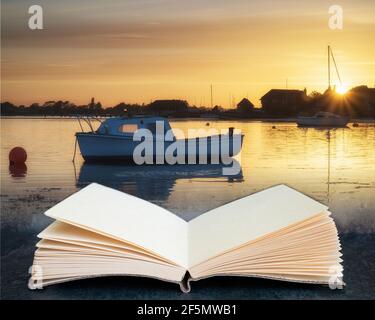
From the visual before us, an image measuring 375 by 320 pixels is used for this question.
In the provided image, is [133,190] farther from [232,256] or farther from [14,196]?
[232,256]

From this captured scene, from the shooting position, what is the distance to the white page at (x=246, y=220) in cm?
147

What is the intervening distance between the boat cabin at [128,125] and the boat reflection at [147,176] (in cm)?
140

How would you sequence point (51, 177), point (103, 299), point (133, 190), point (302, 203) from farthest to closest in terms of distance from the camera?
point (51, 177), point (133, 190), point (302, 203), point (103, 299)

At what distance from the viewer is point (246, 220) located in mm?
1638

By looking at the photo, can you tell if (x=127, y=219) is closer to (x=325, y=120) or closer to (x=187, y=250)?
(x=187, y=250)

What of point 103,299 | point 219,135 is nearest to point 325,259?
point 103,299

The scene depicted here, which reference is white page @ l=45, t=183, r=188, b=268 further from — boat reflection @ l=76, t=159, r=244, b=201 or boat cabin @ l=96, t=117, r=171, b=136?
boat cabin @ l=96, t=117, r=171, b=136

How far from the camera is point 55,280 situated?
1441 mm

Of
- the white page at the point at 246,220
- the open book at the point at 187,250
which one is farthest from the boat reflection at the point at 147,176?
the open book at the point at 187,250

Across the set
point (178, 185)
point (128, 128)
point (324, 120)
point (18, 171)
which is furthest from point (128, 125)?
point (324, 120)

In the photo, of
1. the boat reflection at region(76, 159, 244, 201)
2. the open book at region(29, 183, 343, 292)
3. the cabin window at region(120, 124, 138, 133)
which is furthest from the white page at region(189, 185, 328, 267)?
the cabin window at region(120, 124, 138, 133)

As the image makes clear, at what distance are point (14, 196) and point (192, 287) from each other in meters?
8.80

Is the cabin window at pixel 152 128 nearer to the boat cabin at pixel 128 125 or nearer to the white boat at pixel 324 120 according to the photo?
the boat cabin at pixel 128 125

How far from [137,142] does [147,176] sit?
5024 millimetres
